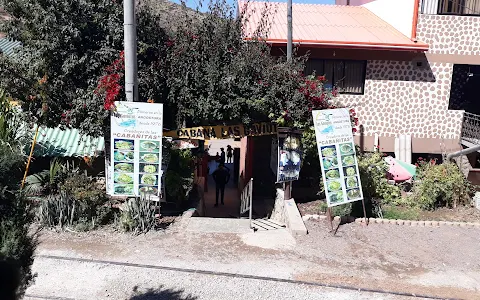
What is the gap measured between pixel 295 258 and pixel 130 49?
5.26m

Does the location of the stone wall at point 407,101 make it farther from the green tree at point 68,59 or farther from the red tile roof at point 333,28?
the green tree at point 68,59

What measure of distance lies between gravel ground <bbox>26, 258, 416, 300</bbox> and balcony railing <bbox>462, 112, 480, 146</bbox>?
30.3ft

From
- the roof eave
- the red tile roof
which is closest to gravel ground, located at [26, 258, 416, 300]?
the red tile roof

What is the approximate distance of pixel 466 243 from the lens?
9195mm

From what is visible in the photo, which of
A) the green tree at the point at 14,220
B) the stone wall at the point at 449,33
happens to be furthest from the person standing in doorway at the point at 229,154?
the green tree at the point at 14,220

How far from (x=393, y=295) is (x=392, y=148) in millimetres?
8430

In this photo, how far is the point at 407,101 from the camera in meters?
14.0

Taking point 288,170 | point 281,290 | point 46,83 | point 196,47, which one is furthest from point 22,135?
point 281,290

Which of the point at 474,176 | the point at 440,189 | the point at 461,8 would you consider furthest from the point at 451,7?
the point at 440,189

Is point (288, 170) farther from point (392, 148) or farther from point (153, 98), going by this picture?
point (392, 148)

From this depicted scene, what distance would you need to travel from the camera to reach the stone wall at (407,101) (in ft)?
45.5

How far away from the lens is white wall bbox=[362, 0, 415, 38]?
45.4ft

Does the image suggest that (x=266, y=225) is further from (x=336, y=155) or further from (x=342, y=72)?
(x=342, y=72)

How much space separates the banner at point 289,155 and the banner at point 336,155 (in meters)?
0.99
